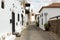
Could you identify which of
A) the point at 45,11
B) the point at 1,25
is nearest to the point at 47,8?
the point at 45,11

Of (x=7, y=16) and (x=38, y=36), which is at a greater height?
(x=7, y=16)

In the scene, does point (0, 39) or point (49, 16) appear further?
point (49, 16)

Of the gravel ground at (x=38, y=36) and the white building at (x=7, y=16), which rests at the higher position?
the white building at (x=7, y=16)

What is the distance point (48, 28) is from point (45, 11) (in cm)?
298

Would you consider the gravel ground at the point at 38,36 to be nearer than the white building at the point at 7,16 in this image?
No

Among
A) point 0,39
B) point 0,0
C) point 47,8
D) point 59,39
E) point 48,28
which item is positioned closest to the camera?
point 0,39

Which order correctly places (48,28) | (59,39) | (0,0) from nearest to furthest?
(0,0)
(59,39)
(48,28)

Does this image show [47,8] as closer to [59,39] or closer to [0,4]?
[59,39]

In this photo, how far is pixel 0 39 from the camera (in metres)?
7.97

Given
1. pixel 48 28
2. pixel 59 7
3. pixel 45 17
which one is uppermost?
pixel 59 7

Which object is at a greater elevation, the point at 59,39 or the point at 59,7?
the point at 59,7

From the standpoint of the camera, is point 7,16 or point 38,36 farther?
point 38,36

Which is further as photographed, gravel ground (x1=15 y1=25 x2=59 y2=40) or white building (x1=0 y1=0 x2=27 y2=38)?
gravel ground (x1=15 y1=25 x2=59 y2=40)

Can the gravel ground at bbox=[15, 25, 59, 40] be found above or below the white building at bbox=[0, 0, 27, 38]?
below
